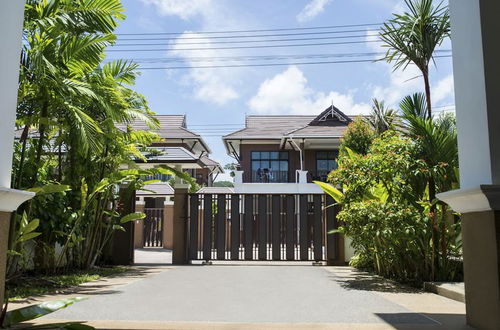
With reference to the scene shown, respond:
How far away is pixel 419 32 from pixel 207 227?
6.46 m

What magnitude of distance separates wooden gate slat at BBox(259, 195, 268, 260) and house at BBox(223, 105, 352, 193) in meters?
11.1

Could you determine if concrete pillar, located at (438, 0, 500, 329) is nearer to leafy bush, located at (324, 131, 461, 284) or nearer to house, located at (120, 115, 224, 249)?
leafy bush, located at (324, 131, 461, 284)

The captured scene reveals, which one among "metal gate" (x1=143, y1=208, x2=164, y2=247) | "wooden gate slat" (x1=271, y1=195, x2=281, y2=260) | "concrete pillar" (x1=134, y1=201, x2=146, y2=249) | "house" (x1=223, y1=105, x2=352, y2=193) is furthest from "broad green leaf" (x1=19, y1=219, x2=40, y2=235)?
"house" (x1=223, y1=105, x2=352, y2=193)

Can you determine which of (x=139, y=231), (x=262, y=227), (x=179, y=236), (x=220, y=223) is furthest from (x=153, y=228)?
(x=262, y=227)

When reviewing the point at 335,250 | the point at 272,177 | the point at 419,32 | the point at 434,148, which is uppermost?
the point at 419,32

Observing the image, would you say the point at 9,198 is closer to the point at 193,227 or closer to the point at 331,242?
the point at 193,227

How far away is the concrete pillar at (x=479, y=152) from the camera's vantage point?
10.9 feet

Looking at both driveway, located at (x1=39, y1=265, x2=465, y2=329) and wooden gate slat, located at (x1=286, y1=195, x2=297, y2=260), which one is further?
wooden gate slat, located at (x1=286, y1=195, x2=297, y2=260)

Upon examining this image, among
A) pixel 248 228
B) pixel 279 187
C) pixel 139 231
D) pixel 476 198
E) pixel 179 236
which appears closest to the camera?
pixel 476 198

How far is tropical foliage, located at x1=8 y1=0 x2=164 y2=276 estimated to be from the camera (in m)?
6.35

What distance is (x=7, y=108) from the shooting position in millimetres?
3307

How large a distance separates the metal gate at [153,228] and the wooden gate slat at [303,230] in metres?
6.46

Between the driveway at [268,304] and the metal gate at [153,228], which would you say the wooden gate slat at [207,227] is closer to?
the driveway at [268,304]

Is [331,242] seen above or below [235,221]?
below
